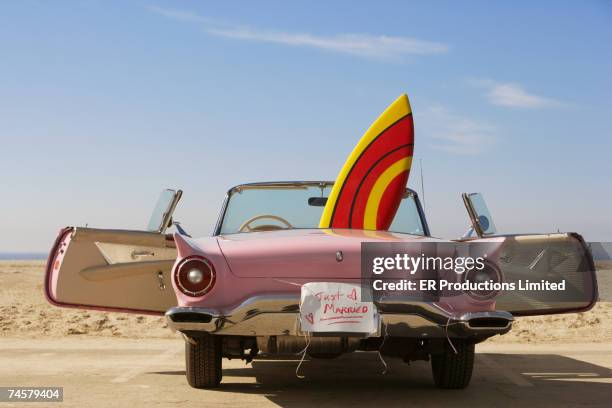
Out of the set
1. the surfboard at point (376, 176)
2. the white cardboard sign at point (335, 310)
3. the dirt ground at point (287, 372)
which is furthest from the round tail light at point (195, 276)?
the surfboard at point (376, 176)

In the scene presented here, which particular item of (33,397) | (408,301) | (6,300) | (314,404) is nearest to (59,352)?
(33,397)

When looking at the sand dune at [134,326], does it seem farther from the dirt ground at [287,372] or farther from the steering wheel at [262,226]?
the steering wheel at [262,226]

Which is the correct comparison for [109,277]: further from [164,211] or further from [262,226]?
[262,226]

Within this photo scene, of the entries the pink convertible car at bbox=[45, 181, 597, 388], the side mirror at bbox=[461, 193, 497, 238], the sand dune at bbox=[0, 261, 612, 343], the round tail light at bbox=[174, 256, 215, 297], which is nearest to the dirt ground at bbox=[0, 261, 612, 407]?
the sand dune at bbox=[0, 261, 612, 343]

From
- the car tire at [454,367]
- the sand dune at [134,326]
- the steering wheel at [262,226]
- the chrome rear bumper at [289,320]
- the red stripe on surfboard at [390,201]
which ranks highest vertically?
the red stripe on surfboard at [390,201]

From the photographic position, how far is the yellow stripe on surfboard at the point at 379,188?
23.2 feet

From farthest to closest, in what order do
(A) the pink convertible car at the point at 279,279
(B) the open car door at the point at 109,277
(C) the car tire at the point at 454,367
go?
(B) the open car door at the point at 109,277 → (C) the car tire at the point at 454,367 → (A) the pink convertible car at the point at 279,279

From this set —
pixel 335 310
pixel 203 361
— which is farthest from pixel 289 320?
pixel 203 361

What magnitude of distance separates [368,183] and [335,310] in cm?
215

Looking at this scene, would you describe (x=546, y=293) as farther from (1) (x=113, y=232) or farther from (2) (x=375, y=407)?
(1) (x=113, y=232)

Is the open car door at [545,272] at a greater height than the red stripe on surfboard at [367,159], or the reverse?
the red stripe on surfboard at [367,159]

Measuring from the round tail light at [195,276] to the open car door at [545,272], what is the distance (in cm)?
210

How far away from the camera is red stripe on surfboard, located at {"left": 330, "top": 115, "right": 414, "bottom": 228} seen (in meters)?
7.03

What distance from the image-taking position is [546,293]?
6.84 metres
